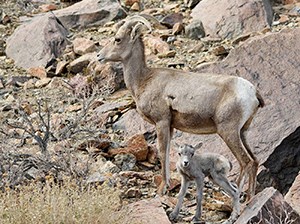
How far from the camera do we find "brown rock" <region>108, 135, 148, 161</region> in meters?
11.7

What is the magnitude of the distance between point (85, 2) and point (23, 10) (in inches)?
61.5

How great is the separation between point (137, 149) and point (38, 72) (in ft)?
16.3

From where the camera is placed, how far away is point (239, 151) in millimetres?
10250

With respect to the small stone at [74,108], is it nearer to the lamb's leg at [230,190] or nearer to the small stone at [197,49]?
the small stone at [197,49]

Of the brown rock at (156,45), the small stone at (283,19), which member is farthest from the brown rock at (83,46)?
the small stone at (283,19)

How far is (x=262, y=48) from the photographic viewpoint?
12969 mm

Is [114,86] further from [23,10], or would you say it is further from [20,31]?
[23,10]

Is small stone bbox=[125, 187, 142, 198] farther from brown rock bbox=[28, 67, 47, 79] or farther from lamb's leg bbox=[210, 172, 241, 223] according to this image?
brown rock bbox=[28, 67, 47, 79]

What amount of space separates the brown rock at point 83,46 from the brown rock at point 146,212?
7120mm

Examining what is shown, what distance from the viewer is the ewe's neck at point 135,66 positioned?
11.3m

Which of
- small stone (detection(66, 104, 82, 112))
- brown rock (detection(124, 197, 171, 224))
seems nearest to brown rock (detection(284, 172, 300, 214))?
brown rock (detection(124, 197, 171, 224))

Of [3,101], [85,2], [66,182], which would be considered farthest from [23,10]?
[66,182]

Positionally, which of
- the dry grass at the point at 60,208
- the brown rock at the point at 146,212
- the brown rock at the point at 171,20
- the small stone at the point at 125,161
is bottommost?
the brown rock at the point at 171,20

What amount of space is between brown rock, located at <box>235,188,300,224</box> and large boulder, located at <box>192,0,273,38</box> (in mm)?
7701
